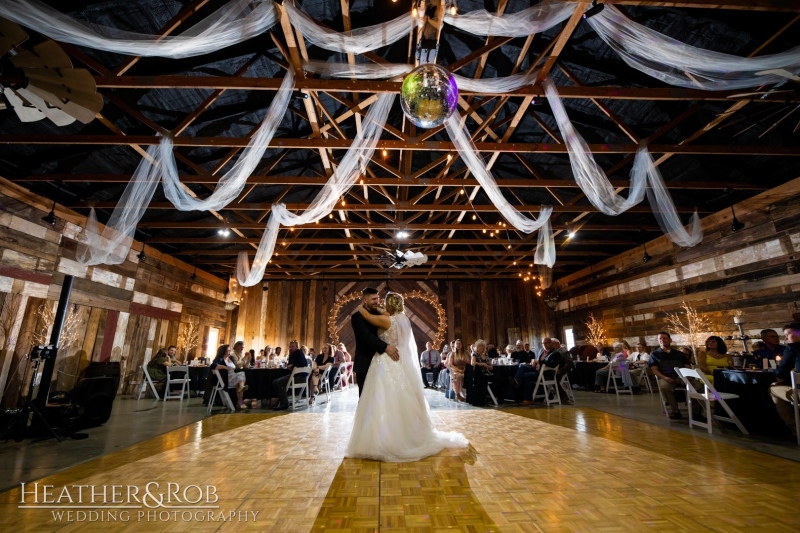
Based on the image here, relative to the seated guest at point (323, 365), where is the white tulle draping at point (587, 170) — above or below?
above

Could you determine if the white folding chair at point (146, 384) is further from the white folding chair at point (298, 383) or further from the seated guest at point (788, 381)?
the seated guest at point (788, 381)

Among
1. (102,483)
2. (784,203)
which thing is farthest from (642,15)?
(102,483)

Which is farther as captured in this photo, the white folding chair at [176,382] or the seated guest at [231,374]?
the white folding chair at [176,382]

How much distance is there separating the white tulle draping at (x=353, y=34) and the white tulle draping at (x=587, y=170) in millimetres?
1960

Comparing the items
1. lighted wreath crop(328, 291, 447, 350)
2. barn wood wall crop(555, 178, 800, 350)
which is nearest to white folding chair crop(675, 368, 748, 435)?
barn wood wall crop(555, 178, 800, 350)

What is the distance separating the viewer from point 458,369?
22.2 feet

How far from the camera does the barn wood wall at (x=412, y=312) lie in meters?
12.4

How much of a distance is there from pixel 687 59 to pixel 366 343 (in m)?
3.94

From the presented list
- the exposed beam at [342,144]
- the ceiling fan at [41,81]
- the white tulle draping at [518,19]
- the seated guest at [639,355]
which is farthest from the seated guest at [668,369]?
the ceiling fan at [41,81]

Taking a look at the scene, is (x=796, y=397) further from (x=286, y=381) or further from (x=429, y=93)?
(x=286, y=381)

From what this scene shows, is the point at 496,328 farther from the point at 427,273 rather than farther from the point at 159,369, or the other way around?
the point at 159,369

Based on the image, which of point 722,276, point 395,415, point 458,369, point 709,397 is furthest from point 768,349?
point 395,415

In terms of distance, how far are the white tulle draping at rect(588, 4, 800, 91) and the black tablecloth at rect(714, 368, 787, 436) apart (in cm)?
303

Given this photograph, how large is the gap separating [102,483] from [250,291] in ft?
36.0
